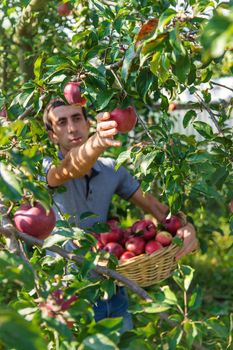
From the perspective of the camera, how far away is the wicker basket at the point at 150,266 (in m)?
2.27

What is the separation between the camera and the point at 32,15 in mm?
3168

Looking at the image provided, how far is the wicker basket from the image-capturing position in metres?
2.27

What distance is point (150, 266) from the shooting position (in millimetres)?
2309

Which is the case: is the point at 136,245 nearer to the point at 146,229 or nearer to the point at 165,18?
the point at 146,229

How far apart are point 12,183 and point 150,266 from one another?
127 centimetres

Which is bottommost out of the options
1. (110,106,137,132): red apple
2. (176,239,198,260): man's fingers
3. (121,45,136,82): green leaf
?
(176,239,198,260): man's fingers

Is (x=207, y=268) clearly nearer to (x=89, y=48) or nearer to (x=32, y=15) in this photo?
(x=32, y=15)

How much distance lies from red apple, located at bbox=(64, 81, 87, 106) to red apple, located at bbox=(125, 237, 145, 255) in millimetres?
726

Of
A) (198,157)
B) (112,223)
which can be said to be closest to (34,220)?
(198,157)

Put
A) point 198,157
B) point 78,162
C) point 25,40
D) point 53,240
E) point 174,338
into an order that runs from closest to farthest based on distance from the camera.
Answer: point 174,338, point 53,240, point 198,157, point 78,162, point 25,40

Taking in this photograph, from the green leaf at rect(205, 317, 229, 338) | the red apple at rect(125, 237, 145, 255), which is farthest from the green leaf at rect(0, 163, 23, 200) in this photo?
the red apple at rect(125, 237, 145, 255)

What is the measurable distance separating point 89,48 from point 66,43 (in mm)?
1886

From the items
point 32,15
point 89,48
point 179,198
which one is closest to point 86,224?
point 179,198

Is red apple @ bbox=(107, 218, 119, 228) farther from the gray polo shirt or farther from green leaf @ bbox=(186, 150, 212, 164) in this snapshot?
green leaf @ bbox=(186, 150, 212, 164)
